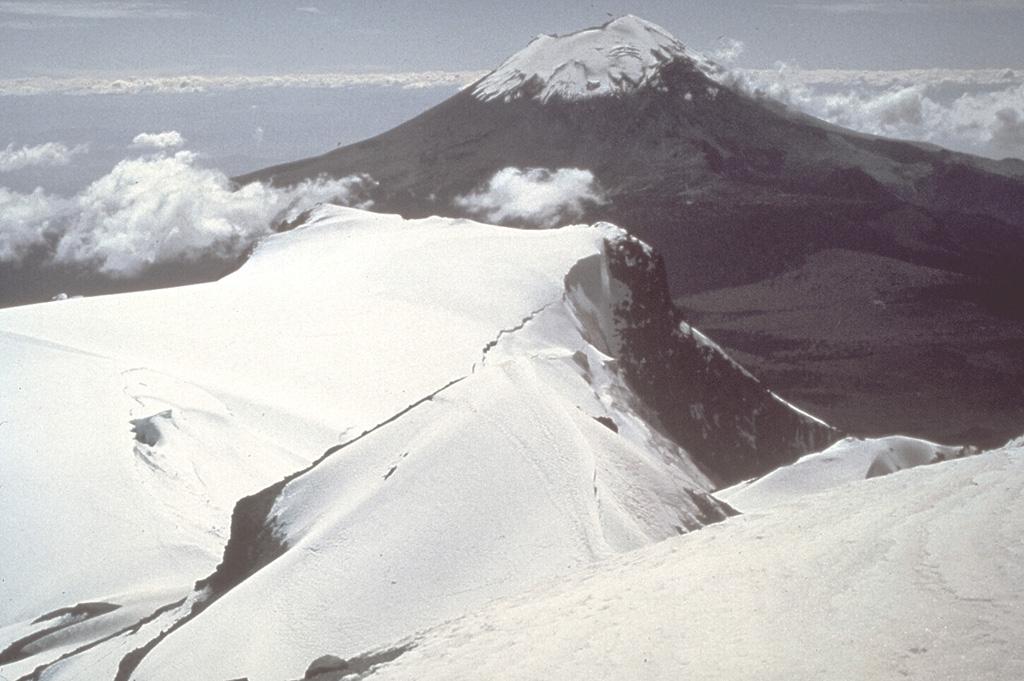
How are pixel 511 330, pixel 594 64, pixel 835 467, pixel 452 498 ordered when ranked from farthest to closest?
pixel 594 64 → pixel 835 467 → pixel 511 330 → pixel 452 498

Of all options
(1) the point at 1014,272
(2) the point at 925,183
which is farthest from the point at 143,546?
(2) the point at 925,183

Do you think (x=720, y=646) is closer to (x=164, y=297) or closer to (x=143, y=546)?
(x=143, y=546)

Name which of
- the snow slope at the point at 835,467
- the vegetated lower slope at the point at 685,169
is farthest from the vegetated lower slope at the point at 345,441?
the vegetated lower slope at the point at 685,169

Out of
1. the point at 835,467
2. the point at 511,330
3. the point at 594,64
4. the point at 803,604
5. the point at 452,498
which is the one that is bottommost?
the point at 835,467

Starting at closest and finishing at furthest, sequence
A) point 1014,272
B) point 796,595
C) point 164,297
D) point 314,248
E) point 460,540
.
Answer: point 796,595, point 460,540, point 164,297, point 314,248, point 1014,272

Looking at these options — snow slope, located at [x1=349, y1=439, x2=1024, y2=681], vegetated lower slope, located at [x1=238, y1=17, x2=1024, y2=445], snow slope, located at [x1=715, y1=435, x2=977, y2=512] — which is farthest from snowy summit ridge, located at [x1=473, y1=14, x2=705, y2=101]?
snow slope, located at [x1=349, y1=439, x2=1024, y2=681]

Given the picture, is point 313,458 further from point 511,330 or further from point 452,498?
point 452,498

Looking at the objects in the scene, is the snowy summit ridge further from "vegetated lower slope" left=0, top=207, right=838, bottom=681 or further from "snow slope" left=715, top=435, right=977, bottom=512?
"snow slope" left=715, top=435, right=977, bottom=512

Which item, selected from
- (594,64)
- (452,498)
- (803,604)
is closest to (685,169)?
(594,64)

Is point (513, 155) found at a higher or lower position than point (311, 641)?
higher
